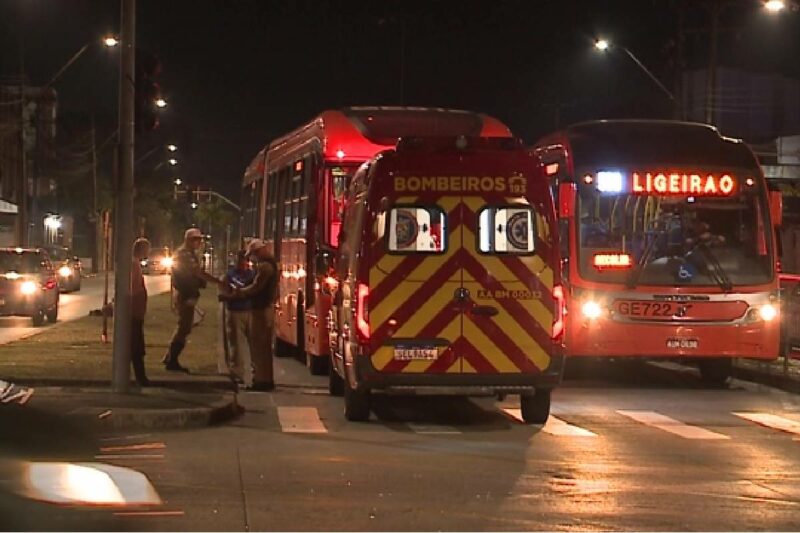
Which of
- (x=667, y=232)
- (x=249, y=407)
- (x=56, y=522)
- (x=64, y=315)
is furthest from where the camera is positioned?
(x=64, y=315)

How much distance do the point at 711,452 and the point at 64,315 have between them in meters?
25.9

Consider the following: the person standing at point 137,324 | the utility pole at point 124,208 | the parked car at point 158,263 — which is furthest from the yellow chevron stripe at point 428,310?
the parked car at point 158,263

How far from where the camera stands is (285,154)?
23.9 meters

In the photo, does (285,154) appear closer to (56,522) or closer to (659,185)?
(659,185)

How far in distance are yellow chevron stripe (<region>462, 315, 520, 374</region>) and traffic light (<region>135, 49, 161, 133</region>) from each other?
454 centimetres

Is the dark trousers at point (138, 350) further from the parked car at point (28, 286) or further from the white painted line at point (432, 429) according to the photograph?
the parked car at point (28, 286)

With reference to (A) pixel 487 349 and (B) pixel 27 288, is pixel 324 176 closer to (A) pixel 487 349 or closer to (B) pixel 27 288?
(A) pixel 487 349

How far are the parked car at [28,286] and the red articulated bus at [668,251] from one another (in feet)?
49.7

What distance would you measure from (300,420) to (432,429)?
1.51 meters

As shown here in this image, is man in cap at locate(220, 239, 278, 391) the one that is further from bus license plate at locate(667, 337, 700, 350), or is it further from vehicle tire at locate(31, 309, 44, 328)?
vehicle tire at locate(31, 309, 44, 328)

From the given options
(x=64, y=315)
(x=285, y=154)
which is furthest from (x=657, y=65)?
(x=285, y=154)

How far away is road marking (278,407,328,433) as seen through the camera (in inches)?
581

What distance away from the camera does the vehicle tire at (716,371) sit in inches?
825

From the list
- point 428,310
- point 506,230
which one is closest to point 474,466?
point 428,310
